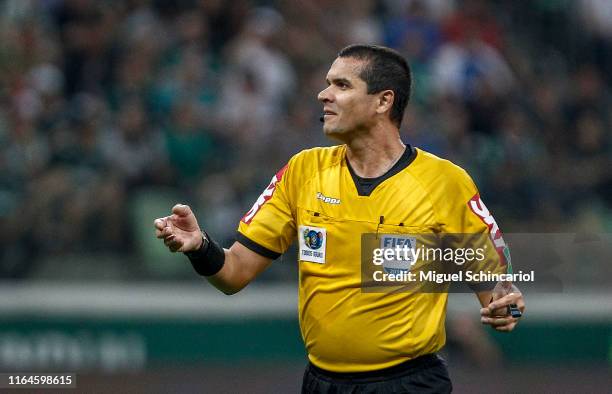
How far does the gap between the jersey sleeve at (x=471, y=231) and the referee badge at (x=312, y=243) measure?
0.57m

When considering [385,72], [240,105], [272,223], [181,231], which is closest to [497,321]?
[272,223]

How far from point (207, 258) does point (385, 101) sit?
3.71 feet

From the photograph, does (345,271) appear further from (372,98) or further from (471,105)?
(471,105)

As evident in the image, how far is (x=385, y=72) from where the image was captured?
5609 millimetres

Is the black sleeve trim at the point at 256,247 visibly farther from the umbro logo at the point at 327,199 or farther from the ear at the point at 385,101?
the ear at the point at 385,101

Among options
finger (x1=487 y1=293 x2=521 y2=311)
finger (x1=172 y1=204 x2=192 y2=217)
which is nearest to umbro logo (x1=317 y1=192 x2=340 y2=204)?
Answer: finger (x1=172 y1=204 x2=192 y2=217)

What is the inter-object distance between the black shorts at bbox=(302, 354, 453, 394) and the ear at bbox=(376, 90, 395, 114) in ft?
3.86

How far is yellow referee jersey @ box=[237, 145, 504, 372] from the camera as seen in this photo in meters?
5.34

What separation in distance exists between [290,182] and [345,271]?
569 mm

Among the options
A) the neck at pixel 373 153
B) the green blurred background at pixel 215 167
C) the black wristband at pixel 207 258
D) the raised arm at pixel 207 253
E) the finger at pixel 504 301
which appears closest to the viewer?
the finger at pixel 504 301

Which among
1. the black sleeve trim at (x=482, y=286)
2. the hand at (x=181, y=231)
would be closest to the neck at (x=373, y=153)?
the black sleeve trim at (x=482, y=286)

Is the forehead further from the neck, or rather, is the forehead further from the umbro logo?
the umbro logo

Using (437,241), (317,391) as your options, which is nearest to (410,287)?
(437,241)

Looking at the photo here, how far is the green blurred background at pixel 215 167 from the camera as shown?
1070 cm
